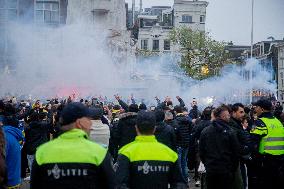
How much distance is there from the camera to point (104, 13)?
4650 cm

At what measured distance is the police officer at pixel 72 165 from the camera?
12.9ft

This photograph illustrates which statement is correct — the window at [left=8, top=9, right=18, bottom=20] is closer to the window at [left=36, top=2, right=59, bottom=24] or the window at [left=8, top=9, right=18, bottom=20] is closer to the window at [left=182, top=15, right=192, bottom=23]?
the window at [left=36, top=2, right=59, bottom=24]

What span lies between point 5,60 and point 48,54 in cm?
404

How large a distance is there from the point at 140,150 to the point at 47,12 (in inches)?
1688

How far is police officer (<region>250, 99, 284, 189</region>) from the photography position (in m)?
8.14

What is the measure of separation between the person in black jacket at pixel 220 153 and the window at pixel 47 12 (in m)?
39.9

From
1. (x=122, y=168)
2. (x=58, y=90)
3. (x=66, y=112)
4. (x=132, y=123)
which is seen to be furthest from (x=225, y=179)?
(x=58, y=90)

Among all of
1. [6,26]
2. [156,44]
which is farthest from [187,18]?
[6,26]

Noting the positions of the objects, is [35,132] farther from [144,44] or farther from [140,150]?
[144,44]

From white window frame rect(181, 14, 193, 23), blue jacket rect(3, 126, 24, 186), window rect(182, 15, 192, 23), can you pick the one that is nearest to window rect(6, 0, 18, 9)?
white window frame rect(181, 14, 193, 23)

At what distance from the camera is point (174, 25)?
209ft

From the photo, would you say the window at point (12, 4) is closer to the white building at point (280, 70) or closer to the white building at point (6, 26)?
the white building at point (6, 26)

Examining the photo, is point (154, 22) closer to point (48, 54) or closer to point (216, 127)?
point (48, 54)

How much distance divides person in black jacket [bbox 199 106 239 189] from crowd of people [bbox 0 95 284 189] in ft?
0.05
